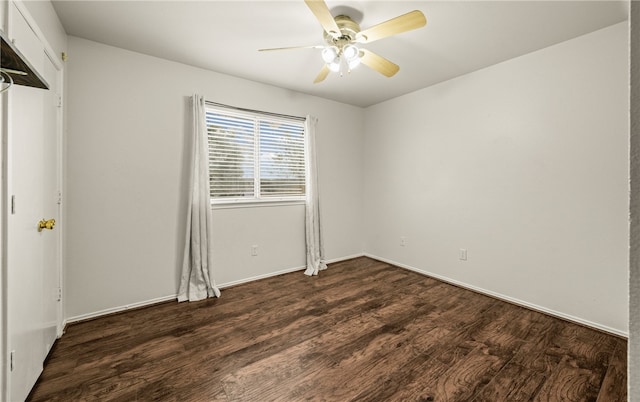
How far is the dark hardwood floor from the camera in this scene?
1654mm

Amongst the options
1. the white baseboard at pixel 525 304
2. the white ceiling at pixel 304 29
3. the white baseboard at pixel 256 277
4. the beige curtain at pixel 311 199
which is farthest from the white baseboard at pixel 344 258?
the white ceiling at pixel 304 29

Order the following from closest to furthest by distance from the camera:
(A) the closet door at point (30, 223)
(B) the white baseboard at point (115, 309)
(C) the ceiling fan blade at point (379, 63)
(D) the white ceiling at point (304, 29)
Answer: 1. (A) the closet door at point (30, 223)
2. (D) the white ceiling at point (304, 29)
3. (C) the ceiling fan blade at point (379, 63)
4. (B) the white baseboard at point (115, 309)

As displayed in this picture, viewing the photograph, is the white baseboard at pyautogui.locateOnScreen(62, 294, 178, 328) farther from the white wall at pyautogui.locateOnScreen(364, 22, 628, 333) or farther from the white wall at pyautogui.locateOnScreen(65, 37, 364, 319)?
the white wall at pyautogui.locateOnScreen(364, 22, 628, 333)

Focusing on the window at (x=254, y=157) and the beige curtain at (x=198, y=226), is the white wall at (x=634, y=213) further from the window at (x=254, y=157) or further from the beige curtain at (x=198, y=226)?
the window at (x=254, y=157)

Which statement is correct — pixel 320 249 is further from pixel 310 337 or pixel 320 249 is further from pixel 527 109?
pixel 527 109

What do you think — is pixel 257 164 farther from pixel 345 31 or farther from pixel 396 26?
pixel 396 26

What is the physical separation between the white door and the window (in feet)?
4.57

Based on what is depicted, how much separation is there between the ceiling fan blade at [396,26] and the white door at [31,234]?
6.85 ft

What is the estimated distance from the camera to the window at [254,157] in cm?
324

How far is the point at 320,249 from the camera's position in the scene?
3.98 metres

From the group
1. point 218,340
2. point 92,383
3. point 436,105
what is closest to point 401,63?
point 436,105

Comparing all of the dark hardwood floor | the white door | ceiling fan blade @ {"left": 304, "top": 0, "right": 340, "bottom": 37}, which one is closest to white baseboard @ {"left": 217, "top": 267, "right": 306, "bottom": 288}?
the dark hardwood floor

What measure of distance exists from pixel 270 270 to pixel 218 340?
57.9 inches

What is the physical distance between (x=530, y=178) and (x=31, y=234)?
3953 mm
